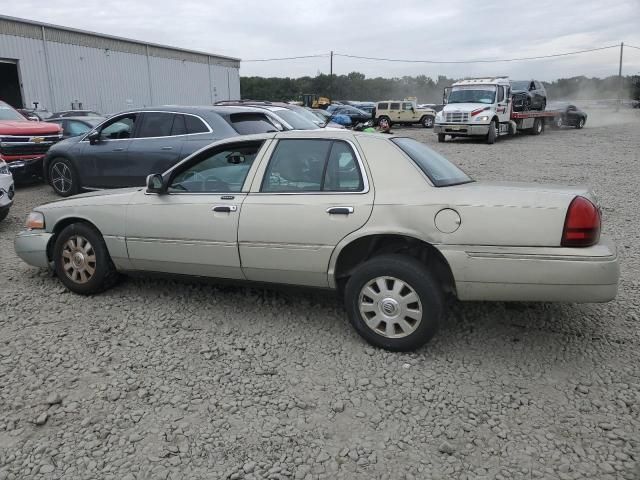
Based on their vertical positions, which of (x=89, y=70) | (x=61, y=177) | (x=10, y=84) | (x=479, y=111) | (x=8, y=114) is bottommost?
(x=61, y=177)

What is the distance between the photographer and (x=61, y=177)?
934cm

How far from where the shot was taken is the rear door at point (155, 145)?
8.01m

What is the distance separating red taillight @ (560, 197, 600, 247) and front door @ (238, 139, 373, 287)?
1.22m

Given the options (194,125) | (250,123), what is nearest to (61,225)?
(194,125)

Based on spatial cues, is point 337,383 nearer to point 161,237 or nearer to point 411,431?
point 411,431

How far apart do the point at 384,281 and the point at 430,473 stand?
4.38ft

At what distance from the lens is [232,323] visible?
13.8 ft

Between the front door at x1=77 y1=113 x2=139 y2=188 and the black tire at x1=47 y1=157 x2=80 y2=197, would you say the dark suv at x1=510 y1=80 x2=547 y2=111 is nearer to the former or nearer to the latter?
the front door at x1=77 y1=113 x2=139 y2=188

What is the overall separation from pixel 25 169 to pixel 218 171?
803 centimetres

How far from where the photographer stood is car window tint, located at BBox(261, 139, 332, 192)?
12.7 feet

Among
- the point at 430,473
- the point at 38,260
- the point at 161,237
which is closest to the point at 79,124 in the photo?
the point at 38,260

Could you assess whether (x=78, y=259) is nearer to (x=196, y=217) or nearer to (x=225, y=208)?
(x=196, y=217)

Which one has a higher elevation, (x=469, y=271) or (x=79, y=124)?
(x=79, y=124)

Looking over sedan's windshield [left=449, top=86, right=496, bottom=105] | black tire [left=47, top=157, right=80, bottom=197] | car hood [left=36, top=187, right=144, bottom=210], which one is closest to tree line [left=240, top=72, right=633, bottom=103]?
sedan's windshield [left=449, top=86, right=496, bottom=105]
